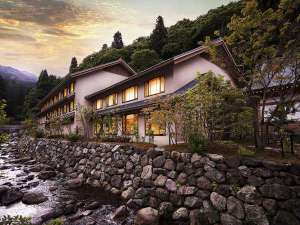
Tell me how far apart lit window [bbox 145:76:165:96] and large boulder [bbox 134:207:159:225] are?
11.7 meters

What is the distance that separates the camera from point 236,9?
38.5 metres

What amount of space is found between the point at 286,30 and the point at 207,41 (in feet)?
11.2

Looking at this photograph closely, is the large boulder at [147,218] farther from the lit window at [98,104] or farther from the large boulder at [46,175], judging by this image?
the lit window at [98,104]

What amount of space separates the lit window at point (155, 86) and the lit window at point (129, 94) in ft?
7.31

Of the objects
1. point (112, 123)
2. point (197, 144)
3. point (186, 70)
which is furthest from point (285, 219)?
point (112, 123)

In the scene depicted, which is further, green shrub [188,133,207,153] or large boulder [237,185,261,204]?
green shrub [188,133,207,153]

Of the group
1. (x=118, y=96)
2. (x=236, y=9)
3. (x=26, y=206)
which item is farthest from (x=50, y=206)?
(x=236, y=9)

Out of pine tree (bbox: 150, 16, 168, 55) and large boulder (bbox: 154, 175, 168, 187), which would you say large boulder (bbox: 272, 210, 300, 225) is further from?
pine tree (bbox: 150, 16, 168, 55)

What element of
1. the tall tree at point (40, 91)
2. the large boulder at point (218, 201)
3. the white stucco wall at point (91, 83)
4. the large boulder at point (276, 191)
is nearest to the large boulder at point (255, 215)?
the large boulder at point (276, 191)

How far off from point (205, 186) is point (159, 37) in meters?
44.8

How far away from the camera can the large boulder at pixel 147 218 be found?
9.00 metres

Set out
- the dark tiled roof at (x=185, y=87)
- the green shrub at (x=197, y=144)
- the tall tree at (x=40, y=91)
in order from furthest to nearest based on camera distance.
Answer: the tall tree at (x=40, y=91) < the dark tiled roof at (x=185, y=87) < the green shrub at (x=197, y=144)

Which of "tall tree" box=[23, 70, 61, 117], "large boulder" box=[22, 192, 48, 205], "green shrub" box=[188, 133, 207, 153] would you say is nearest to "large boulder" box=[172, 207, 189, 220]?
"green shrub" box=[188, 133, 207, 153]

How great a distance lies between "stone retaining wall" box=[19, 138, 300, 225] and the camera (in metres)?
7.34
